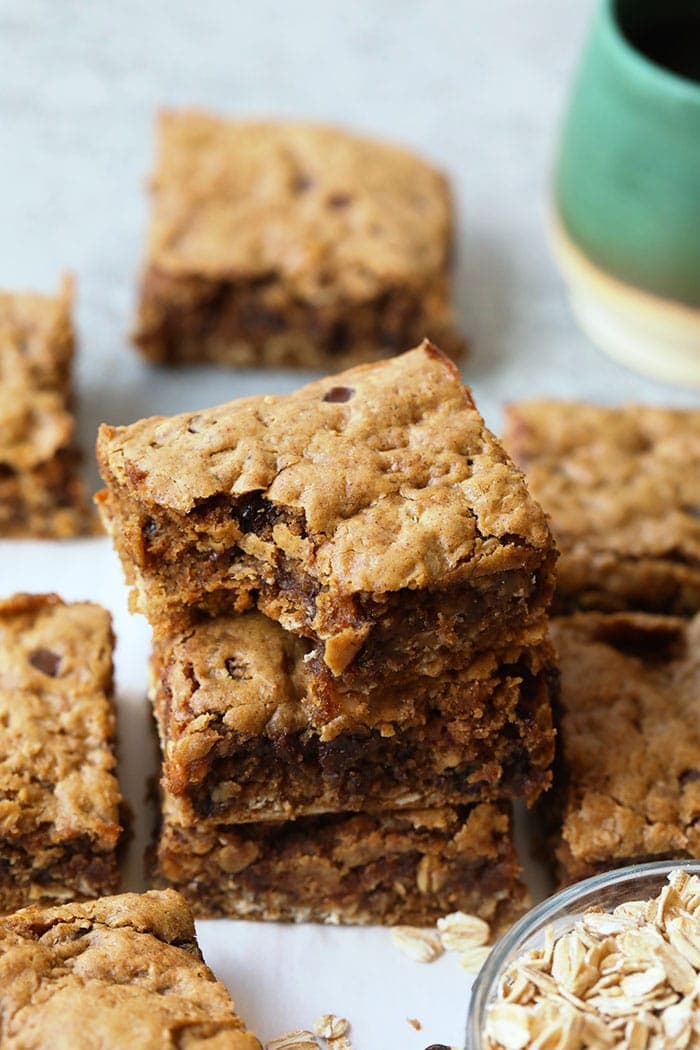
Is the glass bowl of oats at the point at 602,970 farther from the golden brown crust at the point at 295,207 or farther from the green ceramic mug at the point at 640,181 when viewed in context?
the golden brown crust at the point at 295,207

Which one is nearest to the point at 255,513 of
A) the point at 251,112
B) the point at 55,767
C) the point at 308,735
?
the point at 308,735

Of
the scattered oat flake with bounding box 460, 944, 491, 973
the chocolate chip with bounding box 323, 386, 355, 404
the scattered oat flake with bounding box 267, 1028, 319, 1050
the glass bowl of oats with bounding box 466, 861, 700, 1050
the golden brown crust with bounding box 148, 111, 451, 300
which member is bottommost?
the scattered oat flake with bounding box 267, 1028, 319, 1050

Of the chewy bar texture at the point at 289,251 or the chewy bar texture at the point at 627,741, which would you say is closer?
the chewy bar texture at the point at 627,741

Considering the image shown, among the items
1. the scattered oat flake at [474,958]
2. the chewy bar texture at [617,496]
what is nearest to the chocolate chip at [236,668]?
the scattered oat flake at [474,958]

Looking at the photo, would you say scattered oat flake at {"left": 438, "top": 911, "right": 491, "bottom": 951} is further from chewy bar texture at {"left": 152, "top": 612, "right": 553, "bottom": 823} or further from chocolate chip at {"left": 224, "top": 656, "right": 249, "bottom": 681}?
chocolate chip at {"left": 224, "top": 656, "right": 249, "bottom": 681}

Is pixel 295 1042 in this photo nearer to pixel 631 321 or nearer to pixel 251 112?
pixel 631 321

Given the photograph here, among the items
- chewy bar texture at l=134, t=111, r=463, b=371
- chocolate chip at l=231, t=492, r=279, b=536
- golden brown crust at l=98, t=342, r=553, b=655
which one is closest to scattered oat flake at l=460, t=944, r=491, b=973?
golden brown crust at l=98, t=342, r=553, b=655
